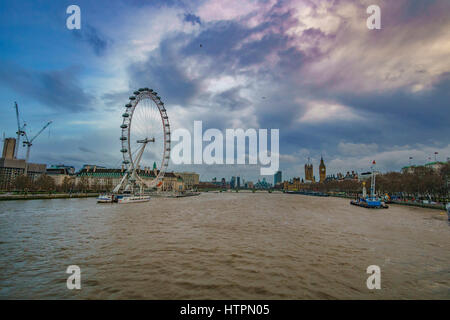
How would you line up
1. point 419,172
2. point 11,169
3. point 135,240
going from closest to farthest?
1. point 135,240
2. point 419,172
3. point 11,169
